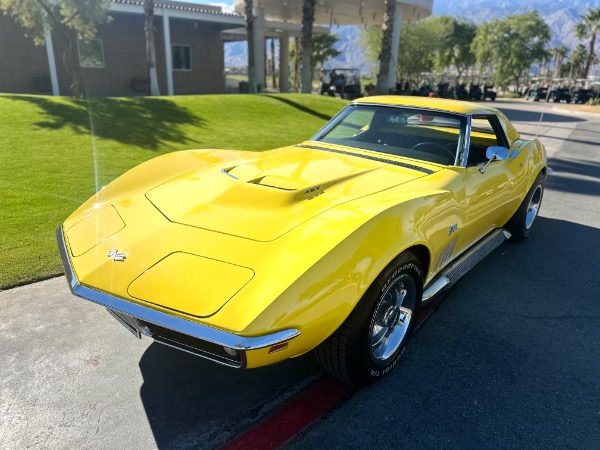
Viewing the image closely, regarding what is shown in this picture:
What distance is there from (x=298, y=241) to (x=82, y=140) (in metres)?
7.63

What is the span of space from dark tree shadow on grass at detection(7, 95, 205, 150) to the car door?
6.22 m

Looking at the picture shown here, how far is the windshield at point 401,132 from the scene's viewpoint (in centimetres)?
367

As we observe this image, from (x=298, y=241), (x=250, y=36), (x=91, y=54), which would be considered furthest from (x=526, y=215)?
(x=91, y=54)

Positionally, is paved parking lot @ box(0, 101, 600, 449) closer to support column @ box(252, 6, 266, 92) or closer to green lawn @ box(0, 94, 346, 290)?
green lawn @ box(0, 94, 346, 290)

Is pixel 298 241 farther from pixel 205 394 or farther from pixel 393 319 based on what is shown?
pixel 205 394

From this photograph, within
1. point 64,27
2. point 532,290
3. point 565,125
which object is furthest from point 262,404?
point 565,125

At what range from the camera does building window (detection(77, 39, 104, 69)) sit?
65.0ft

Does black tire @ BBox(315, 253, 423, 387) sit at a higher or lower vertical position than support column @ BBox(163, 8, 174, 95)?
lower

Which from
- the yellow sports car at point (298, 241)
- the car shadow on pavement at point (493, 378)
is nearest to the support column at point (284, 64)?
the yellow sports car at point (298, 241)

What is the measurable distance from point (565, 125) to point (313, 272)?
810 inches

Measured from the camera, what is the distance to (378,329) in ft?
8.90

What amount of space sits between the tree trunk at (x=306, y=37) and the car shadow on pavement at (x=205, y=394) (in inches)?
678

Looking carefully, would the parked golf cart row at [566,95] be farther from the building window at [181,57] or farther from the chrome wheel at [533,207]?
the chrome wheel at [533,207]

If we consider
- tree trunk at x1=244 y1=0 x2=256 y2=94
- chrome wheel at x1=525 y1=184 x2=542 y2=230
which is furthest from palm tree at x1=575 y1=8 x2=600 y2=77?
chrome wheel at x1=525 y1=184 x2=542 y2=230
